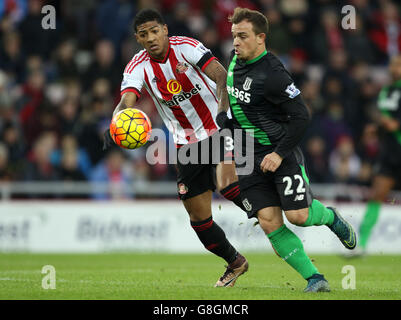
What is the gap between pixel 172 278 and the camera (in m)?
8.05

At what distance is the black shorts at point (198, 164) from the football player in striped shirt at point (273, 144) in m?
0.77

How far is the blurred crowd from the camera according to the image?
1379cm

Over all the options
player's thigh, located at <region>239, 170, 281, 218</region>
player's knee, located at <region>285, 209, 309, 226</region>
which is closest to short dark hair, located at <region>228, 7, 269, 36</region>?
player's thigh, located at <region>239, 170, 281, 218</region>

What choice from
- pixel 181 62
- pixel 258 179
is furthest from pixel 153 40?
pixel 258 179

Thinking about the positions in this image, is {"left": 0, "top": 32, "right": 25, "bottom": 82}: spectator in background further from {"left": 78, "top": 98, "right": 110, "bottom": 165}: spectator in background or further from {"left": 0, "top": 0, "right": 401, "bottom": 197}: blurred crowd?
{"left": 78, "top": 98, "right": 110, "bottom": 165}: spectator in background

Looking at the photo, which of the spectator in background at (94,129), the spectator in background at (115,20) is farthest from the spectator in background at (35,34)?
the spectator in background at (94,129)

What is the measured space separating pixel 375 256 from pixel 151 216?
3.83m

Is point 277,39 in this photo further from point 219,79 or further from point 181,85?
point 219,79

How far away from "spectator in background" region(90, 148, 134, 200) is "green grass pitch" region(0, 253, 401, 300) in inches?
55.2

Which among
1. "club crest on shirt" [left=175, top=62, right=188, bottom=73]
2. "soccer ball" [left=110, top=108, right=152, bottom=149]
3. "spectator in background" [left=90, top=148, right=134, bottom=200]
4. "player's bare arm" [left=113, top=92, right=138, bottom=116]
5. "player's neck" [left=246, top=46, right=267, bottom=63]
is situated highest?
"player's neck" [left=246, top=46, right=267, bottom=63]

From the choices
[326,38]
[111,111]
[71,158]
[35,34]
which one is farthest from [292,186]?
[326,38]

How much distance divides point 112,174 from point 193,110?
6394 millimetres

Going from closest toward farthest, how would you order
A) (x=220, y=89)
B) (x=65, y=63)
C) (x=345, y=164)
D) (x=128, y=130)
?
1. (x=128, y=130)
2. (x=220, y=89)
3. (x=345, y=164)
4. (x=65, y=63)

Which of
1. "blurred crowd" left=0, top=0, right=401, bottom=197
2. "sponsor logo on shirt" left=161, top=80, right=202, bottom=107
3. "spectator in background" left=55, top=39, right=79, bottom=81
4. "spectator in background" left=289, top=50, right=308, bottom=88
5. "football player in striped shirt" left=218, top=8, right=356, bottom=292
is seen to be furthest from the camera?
"spectator in background" left=289, top=50, right=308, bottom=88
